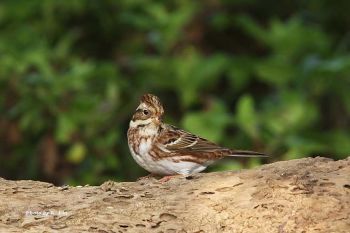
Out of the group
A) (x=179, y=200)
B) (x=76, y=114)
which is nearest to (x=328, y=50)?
(x=76, y=114)

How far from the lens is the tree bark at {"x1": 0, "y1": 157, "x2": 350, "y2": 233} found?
5633mm

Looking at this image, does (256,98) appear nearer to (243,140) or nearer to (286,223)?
(243,140)

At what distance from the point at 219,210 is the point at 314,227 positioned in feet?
1.71

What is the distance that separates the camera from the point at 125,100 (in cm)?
1255

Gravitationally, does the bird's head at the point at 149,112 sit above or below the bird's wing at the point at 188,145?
above

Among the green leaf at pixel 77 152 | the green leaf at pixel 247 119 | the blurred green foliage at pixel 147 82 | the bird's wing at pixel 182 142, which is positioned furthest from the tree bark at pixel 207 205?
the green leaf at pixel 77 152

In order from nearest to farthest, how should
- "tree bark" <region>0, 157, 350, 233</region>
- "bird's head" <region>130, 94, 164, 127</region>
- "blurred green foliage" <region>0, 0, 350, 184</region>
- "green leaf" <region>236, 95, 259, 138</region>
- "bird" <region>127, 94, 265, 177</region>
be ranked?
"tree bark" <region>0, 157, 350, 233</region>, "bird" <region>127, 94, 265, 177</region>, "bird's head" <region>130, 94, 164, 127</region>, "green leaf" <region>236, 95, 259, 138</region>, "blurred green foliage" <region>0, 0, 350, 184</region>

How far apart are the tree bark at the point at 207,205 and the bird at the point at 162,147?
184cm

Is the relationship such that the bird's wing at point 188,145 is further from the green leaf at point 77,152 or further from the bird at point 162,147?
Answer: the green leaf at point 77,152

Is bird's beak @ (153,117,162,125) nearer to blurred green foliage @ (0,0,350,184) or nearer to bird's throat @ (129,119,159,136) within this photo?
bird's throat @ (129,119,159,136)

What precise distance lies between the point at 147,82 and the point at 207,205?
682 centimetres

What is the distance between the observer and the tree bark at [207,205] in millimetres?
5633

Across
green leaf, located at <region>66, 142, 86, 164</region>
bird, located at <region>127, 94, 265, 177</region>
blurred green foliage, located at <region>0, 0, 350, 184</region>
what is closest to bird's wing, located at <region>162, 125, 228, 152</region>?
bird, located at <region>127, 94, 265, 177</region>

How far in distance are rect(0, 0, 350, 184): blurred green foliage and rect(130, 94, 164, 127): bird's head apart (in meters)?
1.75
